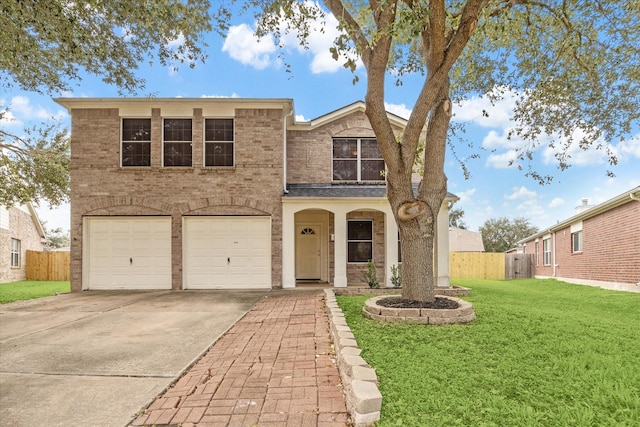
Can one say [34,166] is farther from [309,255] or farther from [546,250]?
[546,250]

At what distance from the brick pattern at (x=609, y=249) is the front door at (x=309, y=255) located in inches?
414

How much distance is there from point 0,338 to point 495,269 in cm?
2373

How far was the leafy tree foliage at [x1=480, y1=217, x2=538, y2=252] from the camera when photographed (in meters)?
51.8

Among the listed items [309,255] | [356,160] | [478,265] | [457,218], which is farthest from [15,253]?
[457,218]

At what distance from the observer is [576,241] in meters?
19.0

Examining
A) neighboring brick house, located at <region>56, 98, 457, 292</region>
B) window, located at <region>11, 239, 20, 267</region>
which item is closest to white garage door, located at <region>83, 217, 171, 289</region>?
neighboring brick house, located at <region>56, 98, 457, 292</region>

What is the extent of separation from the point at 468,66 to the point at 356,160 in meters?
6.11

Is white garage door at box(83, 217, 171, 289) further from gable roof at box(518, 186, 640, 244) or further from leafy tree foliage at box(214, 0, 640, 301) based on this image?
gable roof at box(518, 186, 640, 244)

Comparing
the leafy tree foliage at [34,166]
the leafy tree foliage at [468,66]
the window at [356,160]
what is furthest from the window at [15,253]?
the leafy tree foliage at [468,66]

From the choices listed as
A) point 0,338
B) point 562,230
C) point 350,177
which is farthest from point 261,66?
point 562,230

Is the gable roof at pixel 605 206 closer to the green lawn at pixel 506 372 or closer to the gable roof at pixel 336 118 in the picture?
the gable roof at pixel 336 118

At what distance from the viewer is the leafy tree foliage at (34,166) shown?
44.9ft

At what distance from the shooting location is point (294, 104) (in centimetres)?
1331

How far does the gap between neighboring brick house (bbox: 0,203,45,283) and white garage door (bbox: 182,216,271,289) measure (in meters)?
12.8
